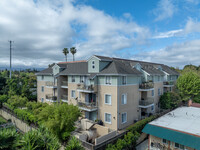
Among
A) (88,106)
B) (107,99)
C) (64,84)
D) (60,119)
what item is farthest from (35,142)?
(64,84)

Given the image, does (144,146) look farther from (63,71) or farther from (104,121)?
(63,71)

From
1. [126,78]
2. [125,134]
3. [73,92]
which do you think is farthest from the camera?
[73,92]

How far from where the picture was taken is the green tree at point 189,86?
3331cm

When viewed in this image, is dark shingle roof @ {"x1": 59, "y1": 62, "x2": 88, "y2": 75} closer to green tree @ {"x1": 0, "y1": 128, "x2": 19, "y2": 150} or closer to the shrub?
the shrub

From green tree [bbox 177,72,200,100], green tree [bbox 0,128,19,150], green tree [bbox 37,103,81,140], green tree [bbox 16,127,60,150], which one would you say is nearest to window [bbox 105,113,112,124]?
green tree [bbox 37,103,81,140]

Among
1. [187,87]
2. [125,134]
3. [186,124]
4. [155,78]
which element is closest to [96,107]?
[125,134]

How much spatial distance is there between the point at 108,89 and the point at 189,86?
23.9 m

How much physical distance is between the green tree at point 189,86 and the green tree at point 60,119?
97.2 ft

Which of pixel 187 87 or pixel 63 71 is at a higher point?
pixel 63 71

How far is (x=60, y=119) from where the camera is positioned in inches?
694

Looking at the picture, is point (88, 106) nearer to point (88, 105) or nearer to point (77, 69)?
point (88, 105)

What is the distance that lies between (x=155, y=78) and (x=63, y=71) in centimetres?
2208

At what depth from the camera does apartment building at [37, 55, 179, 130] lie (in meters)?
21.9

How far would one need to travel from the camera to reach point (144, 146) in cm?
2039
